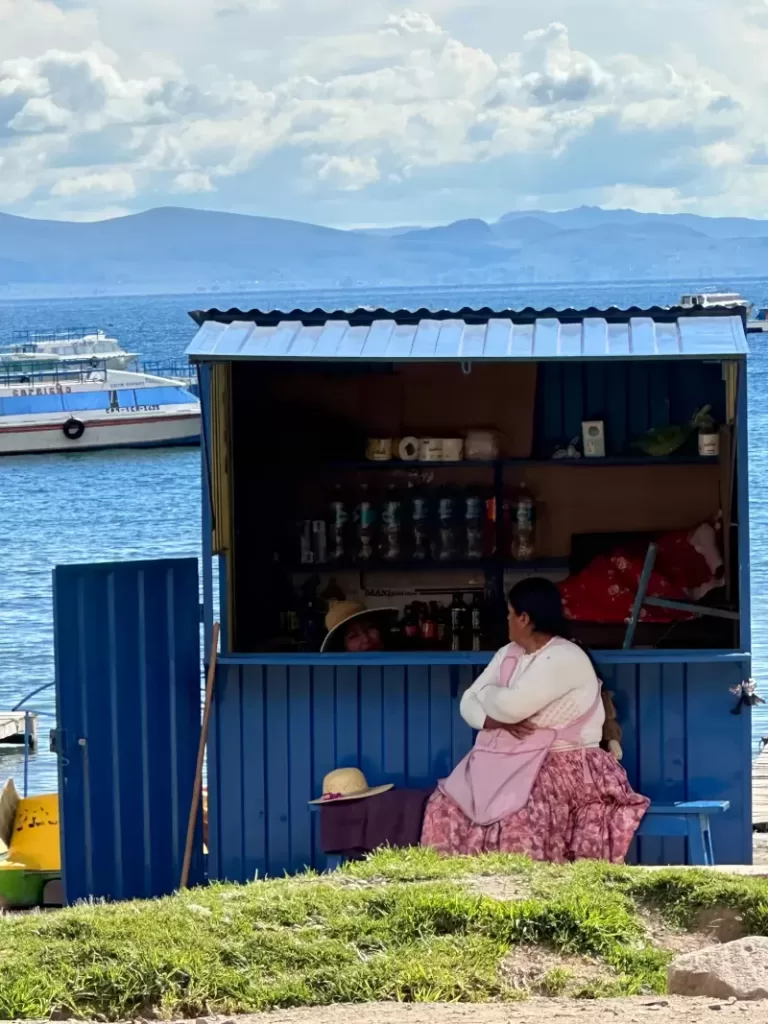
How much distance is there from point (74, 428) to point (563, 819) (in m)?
43.2

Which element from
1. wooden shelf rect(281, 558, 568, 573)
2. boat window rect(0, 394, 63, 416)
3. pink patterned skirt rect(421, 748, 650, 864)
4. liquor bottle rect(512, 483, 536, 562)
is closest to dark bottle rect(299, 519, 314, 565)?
wooden shelf rect(281, 558, 568, 573)

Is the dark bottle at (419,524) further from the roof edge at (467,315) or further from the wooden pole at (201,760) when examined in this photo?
the wooden pole at (201,760)

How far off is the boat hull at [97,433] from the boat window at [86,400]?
533mm

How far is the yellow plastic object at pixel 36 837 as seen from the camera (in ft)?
27.0

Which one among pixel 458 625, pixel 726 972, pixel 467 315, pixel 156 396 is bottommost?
pixel 726 972

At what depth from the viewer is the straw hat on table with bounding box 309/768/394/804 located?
24.2ft

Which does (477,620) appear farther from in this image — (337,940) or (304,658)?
(337,940)

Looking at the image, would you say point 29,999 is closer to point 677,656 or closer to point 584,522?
point 677,656

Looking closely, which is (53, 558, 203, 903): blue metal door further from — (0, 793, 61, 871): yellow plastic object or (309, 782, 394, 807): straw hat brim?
(309, 782, 394, 807): straw hat brim

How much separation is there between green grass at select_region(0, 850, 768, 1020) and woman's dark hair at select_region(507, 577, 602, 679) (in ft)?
4.01

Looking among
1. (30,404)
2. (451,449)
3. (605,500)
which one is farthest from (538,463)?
(30,404)

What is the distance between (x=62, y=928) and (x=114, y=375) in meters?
53.5

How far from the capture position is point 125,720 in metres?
7.51

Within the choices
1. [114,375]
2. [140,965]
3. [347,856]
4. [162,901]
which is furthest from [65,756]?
[114,375]
